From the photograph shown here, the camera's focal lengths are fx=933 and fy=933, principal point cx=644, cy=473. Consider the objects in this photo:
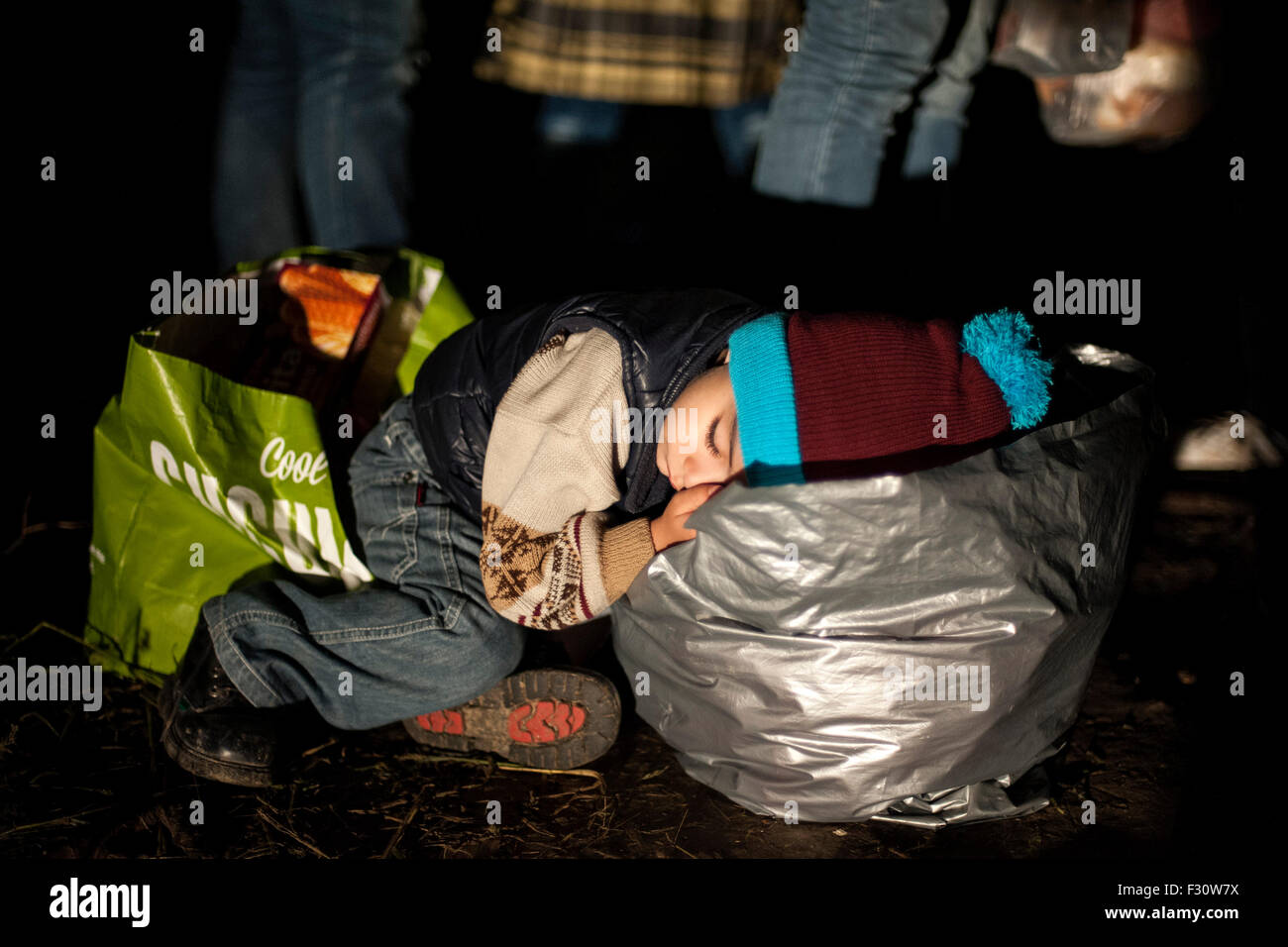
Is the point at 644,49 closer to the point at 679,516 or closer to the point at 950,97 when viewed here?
the point at 950,97

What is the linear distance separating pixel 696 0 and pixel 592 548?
1146 mm

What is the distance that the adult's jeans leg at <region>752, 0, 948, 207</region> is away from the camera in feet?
5.92

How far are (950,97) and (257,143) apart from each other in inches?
58.4

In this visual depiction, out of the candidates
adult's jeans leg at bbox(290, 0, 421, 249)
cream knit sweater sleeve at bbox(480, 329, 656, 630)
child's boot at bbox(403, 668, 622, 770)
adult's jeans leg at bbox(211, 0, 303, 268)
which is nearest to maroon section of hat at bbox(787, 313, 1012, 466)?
cream knit sweater sleeve at bbox(480, 329, 656, 630)

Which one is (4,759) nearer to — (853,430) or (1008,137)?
(853,430)

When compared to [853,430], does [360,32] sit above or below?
above

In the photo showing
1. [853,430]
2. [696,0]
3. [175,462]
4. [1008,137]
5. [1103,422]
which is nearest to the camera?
[853,430]

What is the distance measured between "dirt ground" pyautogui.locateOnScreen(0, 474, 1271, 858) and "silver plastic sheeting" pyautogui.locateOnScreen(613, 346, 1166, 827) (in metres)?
0.16

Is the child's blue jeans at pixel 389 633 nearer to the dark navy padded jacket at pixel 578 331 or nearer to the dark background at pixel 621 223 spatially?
the dark navy padded jacket at pixel 578 331

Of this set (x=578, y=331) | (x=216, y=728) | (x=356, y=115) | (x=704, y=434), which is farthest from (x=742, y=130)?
(x=216, y=728)

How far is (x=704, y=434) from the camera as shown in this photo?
1301mm

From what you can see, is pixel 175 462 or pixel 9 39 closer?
pixel 175 462

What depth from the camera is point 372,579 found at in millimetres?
1636

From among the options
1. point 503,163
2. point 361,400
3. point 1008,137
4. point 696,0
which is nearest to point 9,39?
point 503,163
